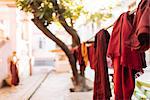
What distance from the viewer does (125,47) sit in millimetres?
2861

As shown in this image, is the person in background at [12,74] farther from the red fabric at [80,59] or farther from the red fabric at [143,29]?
the red fabric at [143,29]

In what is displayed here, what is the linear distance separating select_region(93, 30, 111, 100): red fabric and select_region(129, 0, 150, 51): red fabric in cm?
132

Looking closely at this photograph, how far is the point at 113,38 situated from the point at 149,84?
100cm

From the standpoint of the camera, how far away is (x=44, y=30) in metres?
7.41

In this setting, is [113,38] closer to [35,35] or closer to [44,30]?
[44,30]

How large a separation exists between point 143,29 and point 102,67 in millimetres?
1734

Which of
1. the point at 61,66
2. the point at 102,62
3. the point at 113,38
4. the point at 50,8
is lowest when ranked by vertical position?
the point at 61,66

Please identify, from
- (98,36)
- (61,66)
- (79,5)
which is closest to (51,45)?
(61,66)

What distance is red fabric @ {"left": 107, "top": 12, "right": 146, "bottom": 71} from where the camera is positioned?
2.86m

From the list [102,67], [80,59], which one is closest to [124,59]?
[102,67]

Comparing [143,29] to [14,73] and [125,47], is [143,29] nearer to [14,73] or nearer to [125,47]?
[125,47]

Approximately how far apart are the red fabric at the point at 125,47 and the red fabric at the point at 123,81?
10 cm

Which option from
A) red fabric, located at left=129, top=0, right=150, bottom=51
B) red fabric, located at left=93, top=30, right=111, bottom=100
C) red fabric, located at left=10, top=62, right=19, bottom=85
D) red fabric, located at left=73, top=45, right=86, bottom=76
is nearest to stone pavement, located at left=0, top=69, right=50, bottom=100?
red fabric, located at left=10, top=62, right=19, bottom=85

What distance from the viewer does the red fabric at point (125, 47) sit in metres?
2.86
